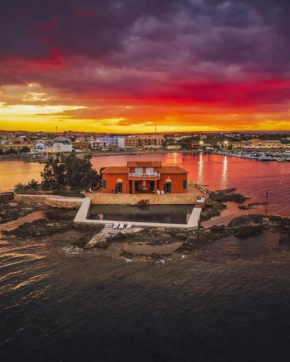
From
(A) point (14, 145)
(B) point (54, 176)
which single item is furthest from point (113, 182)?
(A) point (14, 145)

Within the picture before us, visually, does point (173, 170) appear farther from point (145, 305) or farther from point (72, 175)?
point (145, 305)

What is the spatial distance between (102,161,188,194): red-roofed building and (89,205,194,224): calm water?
276 centimetres

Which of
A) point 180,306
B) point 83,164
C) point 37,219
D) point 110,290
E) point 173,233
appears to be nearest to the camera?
point 180,306

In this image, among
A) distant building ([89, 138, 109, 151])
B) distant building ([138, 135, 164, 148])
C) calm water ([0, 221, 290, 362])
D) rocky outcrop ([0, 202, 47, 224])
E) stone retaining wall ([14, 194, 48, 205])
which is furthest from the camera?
distant building ([138, 135, 164, 148])

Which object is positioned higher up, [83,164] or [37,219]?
[83,164]

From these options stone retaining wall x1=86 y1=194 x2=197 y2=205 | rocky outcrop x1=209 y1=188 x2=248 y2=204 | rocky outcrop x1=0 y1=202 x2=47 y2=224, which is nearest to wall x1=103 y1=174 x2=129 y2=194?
stone retaining wall x1=86 y1=194 x2=197 y2=205

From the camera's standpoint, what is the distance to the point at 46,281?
18.6 meters

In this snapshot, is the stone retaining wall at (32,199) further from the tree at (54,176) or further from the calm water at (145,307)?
the calm water at (145,307)

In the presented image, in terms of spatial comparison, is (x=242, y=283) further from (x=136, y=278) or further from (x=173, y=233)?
(x=173, y=233)

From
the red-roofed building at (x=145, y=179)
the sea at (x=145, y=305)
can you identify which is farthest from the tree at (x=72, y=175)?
the sea at (x=145, y=305)

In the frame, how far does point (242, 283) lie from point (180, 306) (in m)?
4.30

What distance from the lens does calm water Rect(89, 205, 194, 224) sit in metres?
31.0

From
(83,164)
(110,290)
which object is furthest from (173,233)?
(83,164)

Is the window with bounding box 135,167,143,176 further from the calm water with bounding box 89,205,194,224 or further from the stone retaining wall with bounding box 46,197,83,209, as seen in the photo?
the stone retaining wall with bounding box 46,197,83,209
